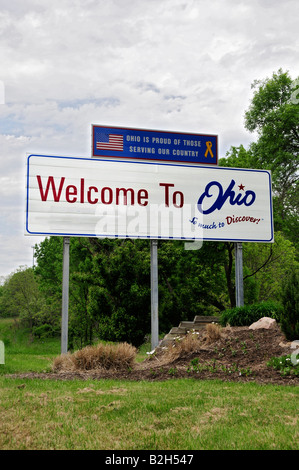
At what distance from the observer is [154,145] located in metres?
16.4

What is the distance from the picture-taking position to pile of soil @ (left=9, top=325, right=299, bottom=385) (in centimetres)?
938

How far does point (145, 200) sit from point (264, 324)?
5.65 metres

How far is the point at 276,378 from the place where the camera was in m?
8.97

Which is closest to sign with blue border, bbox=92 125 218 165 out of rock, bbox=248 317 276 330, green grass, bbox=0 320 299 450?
rock, bbox=248 317 276 330

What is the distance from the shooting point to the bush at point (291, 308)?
1084 cm

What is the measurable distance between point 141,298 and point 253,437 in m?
15.7

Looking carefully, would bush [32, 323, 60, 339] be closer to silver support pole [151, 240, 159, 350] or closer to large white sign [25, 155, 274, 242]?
silver support pole [151, 240, 159, 350]

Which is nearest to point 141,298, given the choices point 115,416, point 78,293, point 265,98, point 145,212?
point 145,212

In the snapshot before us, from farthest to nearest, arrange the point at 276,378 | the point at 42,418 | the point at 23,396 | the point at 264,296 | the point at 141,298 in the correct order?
the point at 264,296
the point at 141,298
the point at 276,378
the point at 23,396
the point at 42,418

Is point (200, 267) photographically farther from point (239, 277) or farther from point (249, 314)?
point (249, 314)

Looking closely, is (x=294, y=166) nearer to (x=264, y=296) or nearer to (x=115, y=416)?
(x=264, y=296)

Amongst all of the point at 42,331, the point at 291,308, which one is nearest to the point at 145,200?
the point at 291,308

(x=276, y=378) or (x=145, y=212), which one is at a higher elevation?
(x=145, y=212)

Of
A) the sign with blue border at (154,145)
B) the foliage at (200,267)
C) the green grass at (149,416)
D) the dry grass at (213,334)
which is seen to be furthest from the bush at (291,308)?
the sign with blue border at (154,145)
